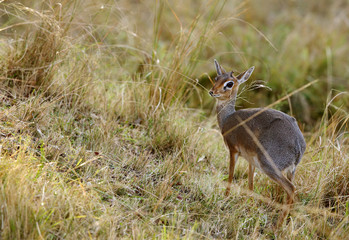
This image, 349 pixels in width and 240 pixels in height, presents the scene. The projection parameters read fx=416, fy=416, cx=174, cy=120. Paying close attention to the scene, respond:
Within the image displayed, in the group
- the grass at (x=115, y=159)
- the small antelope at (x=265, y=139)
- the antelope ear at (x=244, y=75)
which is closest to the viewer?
the grass at (x=115, y=159)

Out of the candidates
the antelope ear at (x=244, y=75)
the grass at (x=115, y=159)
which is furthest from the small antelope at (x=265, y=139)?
the grass at (x=115, y=159)

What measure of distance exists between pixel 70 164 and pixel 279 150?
5.71 ft

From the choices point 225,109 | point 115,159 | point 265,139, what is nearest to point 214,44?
point 225,109

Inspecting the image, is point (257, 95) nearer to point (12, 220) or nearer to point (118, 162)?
point (118, 162)

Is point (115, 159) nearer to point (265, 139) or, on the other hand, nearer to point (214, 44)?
point (265, 139)

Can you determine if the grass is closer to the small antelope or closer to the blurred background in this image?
the blurred background

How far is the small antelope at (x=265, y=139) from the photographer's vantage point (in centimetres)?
330

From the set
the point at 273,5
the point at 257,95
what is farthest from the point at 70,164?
the point at 273,5

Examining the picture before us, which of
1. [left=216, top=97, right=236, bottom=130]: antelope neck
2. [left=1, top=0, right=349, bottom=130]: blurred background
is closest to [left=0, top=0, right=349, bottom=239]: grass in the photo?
[left=1, top=0, right=349, bottom=130]: blurred background

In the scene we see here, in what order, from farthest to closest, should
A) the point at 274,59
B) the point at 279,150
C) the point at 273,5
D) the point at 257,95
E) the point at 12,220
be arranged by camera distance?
the point at 273,5 → the point at 274,59 → the point at 257,95 → the point at 279,150 → the point at 12,220

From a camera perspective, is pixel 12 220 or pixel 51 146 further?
pixel 51 146

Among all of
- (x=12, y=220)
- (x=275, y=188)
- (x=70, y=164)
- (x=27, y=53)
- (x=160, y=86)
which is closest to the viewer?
(x=12, y=220)

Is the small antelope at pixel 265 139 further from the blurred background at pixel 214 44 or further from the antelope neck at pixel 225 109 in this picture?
the blurred background at pixel 214 44

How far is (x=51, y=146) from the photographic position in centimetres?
357
